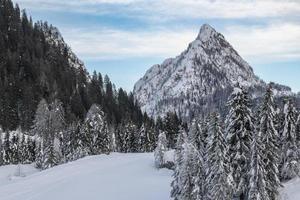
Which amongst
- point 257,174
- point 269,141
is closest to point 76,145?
point 269,141

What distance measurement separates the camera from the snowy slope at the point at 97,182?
221ft

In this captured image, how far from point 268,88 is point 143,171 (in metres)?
46.4

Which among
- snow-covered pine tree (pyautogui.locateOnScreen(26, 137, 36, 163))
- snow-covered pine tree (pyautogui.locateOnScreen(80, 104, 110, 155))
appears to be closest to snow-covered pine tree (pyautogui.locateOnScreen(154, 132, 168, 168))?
snow-covered pine tree (pyautogui.locateOnScreen(80, 104, 110, 155))

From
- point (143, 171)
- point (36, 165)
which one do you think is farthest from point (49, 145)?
point (143, 171)

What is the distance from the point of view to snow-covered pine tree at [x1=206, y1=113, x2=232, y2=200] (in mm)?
45062

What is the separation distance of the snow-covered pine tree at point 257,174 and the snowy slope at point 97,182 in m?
20.8

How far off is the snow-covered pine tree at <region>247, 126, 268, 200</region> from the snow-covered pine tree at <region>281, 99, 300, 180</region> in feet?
37.1

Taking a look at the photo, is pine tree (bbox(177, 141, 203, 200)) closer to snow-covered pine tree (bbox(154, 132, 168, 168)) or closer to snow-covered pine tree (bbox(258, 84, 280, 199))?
snow-covered pine tree (bbox(258, 84, 280, 199))

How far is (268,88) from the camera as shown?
45344 mm

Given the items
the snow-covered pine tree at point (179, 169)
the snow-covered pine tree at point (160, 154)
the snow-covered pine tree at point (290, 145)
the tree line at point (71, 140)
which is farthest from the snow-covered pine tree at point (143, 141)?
the snow-covered pine tree at point (179, 169)

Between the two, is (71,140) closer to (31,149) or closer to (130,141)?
(130,141)

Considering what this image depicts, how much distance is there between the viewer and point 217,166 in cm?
4550

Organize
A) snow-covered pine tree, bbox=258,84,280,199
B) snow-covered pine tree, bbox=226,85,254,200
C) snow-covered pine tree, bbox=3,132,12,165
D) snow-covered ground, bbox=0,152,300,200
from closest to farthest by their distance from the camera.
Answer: snow-covered pine tree, bbox=226,85,254,200
snow-covered pine tree, bbox=258,84,280,199
snow-covered ground, bbox=0,152,300,200
snow-covered pine tree, bbox=3,132,12,165

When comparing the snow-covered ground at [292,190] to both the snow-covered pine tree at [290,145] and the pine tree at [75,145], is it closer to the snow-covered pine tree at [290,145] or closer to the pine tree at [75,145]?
the snow-covered pine tree at [290,145]
